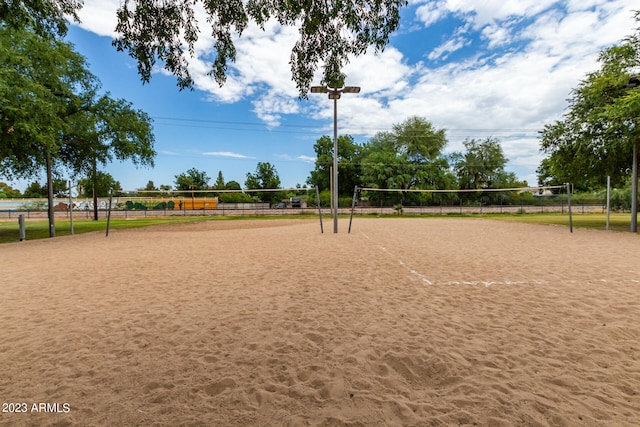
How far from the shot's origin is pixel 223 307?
15.7 feet

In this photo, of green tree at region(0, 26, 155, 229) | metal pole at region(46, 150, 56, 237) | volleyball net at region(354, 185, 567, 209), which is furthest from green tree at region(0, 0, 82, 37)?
volleyball net at region(354, 185, 567, 209)

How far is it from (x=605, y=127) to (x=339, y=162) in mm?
38044

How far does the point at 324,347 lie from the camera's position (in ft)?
11.2

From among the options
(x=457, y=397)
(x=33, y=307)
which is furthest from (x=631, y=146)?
(x=33, y=307)

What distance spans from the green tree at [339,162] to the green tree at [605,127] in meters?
33.3

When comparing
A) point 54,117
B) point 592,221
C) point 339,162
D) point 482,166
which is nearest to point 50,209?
point 54,117

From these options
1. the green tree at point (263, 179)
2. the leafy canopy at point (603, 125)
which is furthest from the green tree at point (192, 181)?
the leafy canopy at point (603, 125)

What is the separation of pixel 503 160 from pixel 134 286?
57.0 m

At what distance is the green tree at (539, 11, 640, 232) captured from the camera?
531 inches

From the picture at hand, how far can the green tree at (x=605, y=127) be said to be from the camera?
13.5 meters

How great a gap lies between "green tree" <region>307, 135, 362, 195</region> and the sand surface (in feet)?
144

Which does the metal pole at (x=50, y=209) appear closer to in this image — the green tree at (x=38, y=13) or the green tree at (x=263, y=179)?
the green tree at (x=38, y=13)

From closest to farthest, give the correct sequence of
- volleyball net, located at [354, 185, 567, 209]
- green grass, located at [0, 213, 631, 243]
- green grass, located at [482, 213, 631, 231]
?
1. green grass, located at [0, 213, 631, 243]
2. green grass, located at [482, 213, 631, 231]
3. volleyball net, located at [354, 185, 567, 209]

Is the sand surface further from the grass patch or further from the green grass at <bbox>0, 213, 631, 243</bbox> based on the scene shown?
the green grass at <bbox>0, 213, 631, 243</bbox>
